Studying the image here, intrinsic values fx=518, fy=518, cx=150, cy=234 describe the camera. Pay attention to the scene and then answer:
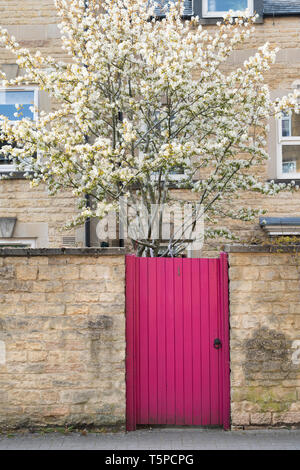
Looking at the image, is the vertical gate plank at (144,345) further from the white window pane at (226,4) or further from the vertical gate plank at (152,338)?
the white window pane at (226,4)

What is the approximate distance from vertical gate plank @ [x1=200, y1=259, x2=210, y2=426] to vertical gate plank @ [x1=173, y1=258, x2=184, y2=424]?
26 cm

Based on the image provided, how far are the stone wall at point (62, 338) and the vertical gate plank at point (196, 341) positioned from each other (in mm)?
900

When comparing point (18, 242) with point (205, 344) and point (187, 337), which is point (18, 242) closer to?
point (187, 337)

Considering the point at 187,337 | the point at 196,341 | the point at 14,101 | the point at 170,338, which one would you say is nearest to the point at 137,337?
the point at 170,338

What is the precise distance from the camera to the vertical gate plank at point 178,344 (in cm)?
645

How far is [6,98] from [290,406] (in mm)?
8467

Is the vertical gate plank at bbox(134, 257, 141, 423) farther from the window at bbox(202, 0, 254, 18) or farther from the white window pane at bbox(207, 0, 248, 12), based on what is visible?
the white window pane at bbox(207, 0, 248, 12)

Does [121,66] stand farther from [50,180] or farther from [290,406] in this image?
[290,406]

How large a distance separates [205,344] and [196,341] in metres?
0.12

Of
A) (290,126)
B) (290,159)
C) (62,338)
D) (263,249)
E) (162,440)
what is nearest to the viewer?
(162,440)

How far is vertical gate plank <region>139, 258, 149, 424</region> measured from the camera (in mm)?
6441

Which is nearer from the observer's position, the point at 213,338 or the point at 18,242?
the point at 213,338

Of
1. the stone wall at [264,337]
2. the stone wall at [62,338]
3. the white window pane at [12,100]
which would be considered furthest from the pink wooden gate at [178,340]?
the white window pane at [12,100]

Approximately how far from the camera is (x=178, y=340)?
653cm
